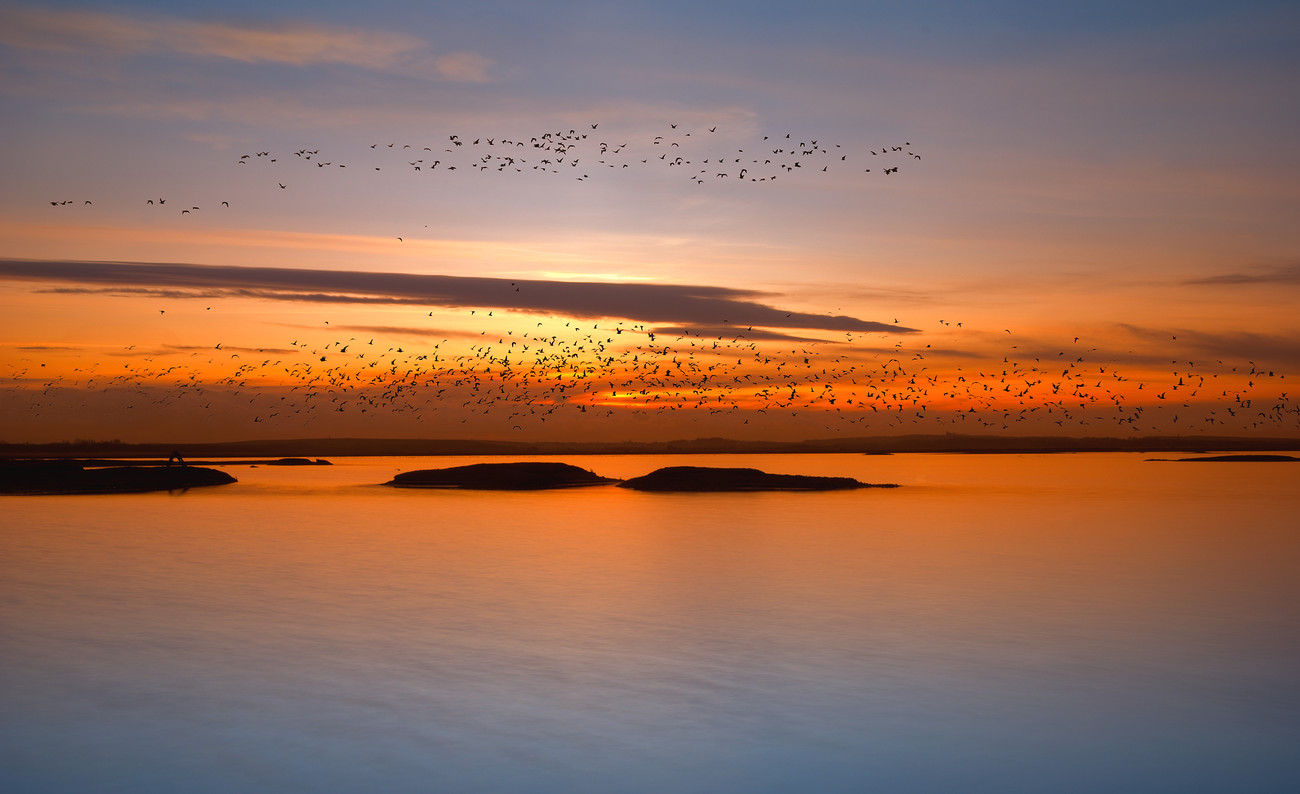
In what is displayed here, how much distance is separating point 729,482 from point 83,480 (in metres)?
56.7

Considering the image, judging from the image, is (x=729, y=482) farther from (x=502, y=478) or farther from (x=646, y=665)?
(x=646, y=665)

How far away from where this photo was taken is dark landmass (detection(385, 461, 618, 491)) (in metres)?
106

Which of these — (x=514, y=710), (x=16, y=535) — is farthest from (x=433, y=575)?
(x=16, y=535)

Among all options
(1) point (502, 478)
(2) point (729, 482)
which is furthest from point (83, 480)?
(2) point (729, 482)

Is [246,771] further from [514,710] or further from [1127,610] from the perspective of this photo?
[1127,610]

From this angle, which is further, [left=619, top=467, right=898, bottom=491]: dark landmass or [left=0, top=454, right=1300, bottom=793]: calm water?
[left=619, top=467, right=898, bottom=491]: dark landmass

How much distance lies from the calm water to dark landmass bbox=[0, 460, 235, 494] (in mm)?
42016

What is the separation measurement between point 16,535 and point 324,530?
13.7 m

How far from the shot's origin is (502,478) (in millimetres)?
107750

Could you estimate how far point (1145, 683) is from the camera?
20000 millimetres

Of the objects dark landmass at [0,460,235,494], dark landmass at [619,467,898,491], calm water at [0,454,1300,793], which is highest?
calm water at [0,454,1300,793]

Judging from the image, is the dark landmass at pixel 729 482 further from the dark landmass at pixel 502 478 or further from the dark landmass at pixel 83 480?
the dark landmass at pixel 83 480

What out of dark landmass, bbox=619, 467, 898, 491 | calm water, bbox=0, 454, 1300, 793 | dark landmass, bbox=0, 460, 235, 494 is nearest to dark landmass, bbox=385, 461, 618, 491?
dark landmass, bbox=619, 467, 898, 491

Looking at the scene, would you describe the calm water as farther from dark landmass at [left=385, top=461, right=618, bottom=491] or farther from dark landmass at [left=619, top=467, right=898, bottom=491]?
dark landmass at [left=385, top=461, right=618, bottom=491]
